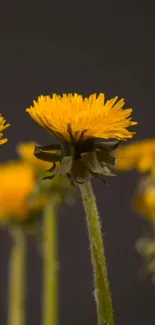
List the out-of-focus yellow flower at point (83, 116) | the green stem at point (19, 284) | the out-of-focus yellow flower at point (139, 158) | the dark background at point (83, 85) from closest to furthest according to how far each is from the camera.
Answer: the out-of-focus yellow flower at point (83, 116)
the out-of-focus yellow flower at point (139, 158)
the green stem at point (19, 284)
the dark background at point (83, 85)

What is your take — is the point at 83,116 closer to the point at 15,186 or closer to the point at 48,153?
the point at 48,153

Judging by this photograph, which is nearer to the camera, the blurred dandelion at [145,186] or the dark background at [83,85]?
the blurred dandelion at [145,186]

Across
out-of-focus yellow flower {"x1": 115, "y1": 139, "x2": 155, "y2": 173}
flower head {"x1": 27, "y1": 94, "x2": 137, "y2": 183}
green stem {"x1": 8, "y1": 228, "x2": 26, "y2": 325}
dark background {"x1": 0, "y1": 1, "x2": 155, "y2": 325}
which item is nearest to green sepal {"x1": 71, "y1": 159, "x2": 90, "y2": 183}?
flower head {"x1": 27, "y1": 94, "x2": 137, "y2": 183}

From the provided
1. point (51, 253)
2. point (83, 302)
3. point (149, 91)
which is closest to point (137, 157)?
point (51, 253)

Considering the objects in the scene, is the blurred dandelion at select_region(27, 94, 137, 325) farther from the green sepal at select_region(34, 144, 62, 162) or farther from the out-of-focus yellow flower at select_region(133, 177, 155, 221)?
the out-of-focus yellow flower at select_region(133, 177, 155, 221)

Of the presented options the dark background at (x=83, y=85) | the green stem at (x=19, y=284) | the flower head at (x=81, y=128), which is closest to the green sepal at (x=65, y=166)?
the flower head at (x=81, y=128)

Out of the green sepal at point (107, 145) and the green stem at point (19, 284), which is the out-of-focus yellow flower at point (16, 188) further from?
the green sepal at point (107, 145)

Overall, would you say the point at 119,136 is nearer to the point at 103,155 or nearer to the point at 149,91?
the point at 103,155
